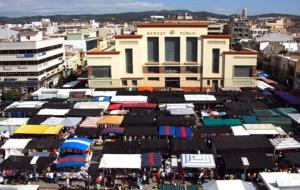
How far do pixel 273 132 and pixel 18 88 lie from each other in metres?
33.5

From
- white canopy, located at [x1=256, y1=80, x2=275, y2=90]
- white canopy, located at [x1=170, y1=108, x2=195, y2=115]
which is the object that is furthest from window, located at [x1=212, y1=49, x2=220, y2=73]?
white canopy, located at [x1=170, y1=108, x2=195, y2=115]

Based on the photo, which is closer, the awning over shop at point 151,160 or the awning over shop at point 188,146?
the awning over shop at point 151,160

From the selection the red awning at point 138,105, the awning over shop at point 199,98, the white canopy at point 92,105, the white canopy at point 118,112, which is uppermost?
the awning over shop at point 199,98

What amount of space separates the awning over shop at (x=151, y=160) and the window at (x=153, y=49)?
79.5 ft

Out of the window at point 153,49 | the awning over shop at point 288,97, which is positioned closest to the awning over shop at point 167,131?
the awning over shop at point 288,97

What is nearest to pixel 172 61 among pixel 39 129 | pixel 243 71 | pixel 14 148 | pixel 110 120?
pixel 243 71

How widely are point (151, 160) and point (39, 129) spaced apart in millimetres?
10610

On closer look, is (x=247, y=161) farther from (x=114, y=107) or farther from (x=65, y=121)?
(x=114, y=107)

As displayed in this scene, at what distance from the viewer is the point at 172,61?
44062 mm

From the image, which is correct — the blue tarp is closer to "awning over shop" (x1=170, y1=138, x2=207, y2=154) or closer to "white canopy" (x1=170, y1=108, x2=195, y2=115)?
"white canopy" (x1=170, y1=108, x2=195, y2=115)

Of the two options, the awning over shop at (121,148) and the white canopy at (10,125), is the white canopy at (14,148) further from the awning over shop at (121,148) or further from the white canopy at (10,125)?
the awning over shop at (121,148)

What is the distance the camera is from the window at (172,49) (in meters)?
43.6

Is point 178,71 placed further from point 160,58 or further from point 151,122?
point 151,122

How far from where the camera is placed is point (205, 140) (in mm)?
24547
